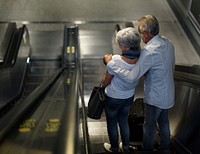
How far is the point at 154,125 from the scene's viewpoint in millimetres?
3002

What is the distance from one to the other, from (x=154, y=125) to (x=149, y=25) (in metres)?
1.15

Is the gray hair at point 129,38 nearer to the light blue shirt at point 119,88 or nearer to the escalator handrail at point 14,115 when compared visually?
the light blue shirt at point 119,88

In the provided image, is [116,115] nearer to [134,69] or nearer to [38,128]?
[134,69]

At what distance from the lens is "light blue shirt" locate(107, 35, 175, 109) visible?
2.66m

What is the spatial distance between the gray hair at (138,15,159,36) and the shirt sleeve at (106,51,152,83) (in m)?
0.27

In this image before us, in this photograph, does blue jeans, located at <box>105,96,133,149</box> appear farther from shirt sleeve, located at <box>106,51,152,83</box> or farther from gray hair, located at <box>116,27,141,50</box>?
gray hair, located at <box>116,27,141,50</box>

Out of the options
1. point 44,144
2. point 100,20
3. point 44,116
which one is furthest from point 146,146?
point 100,20

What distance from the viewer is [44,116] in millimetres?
2078

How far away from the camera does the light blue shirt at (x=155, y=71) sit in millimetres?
2664

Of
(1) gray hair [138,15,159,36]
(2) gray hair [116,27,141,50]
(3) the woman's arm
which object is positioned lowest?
(3) the woman's arm

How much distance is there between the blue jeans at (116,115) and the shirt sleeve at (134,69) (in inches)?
14.1

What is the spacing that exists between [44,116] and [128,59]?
1.13 meters

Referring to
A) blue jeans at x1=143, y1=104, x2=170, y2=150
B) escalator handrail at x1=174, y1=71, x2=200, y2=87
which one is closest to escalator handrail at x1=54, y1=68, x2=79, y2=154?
blue jeans at x1=143, y1=104, x2=170, y2=150

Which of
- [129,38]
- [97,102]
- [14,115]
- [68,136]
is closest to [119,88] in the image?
[97,102]
